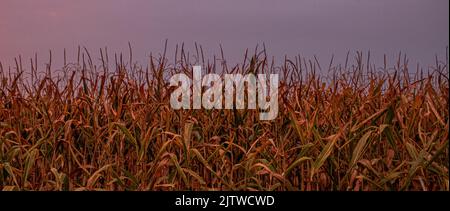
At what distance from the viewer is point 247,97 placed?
3.36 meters

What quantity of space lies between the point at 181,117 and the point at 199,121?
0.41 feet

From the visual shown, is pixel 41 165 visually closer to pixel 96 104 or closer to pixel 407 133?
pixel 96 104

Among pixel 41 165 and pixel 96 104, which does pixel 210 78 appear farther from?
pixel 41 165

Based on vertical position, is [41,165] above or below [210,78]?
below

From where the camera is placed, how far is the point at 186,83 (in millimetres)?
3430

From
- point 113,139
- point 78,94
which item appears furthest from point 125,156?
point 78,94
